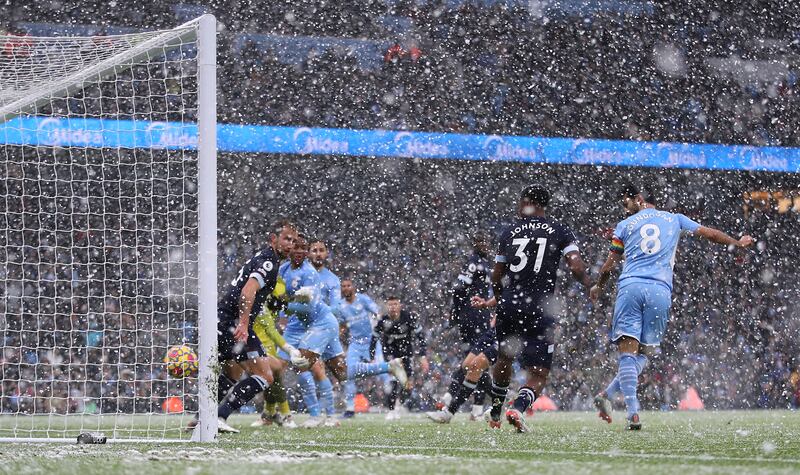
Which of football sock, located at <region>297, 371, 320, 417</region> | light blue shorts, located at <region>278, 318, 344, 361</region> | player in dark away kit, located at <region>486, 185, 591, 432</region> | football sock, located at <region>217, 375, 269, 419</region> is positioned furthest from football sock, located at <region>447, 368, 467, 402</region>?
football sock, located at <region>217, 375, 269, 419</region>

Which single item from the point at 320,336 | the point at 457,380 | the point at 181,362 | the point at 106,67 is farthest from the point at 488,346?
→ the point at 106,67

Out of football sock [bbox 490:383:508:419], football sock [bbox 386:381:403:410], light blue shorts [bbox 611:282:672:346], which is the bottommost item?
football sock [bbox 386:381:403:410]

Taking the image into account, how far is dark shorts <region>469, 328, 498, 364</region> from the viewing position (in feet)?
32.2

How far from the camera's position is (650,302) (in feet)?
26.3

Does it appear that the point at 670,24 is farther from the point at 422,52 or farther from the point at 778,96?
the point at 422,52

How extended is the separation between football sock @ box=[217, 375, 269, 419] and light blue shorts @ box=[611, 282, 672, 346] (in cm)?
250

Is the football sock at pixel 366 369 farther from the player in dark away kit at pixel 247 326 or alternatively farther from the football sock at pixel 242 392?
→ the football sock at pixel 242 392

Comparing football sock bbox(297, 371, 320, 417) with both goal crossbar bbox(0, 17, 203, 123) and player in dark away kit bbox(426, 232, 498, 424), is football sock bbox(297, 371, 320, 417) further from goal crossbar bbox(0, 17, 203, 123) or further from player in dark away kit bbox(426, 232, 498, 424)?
goal crossbar bbox(0, 17, 203, 123)

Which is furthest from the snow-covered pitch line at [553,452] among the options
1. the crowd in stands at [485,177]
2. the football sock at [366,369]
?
the crowd in stands at [485,177]

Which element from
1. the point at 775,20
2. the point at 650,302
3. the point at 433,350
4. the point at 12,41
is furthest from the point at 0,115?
the point at 775,20

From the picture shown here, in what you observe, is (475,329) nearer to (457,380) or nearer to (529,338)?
(457,380)

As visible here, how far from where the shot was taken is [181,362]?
7.90 meters

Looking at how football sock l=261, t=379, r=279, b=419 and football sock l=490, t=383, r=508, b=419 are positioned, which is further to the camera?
football sock l=261, t=379, r=279, b=419

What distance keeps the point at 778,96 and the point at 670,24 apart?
7.81 feet
